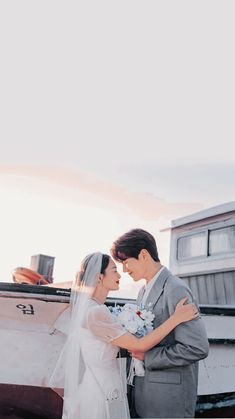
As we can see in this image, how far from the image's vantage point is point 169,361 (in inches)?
105

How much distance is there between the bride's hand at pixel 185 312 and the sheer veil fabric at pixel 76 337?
72cm

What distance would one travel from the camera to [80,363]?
3.13 meters

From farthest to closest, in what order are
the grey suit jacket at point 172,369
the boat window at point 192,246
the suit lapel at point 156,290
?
the boat window at point 192,246, the suit lapel at point 156,290, the grey suit jacket at point 172,369

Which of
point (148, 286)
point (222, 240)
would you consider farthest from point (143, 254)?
point (222, 240)

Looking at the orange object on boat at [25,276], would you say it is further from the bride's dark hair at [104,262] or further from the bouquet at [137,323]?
the bouquet at [137,323]

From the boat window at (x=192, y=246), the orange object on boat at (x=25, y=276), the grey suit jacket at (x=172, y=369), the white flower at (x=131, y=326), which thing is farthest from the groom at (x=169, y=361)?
the boat window at (x=192, y=246)

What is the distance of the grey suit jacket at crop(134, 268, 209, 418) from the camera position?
2.67 m

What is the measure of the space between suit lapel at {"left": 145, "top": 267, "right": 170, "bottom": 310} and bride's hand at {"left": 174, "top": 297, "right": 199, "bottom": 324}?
0.73 feet

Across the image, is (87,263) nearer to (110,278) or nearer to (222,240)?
(110,278)

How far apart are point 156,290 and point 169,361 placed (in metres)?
0.47

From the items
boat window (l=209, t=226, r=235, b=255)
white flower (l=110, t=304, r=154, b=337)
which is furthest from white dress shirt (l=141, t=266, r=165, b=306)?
boat window (l=209, t=226, r=235, b=255)

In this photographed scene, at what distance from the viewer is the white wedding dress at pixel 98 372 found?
2.99 metres

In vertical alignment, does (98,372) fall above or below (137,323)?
below

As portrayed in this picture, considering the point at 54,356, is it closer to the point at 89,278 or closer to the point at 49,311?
the point at 49,311
